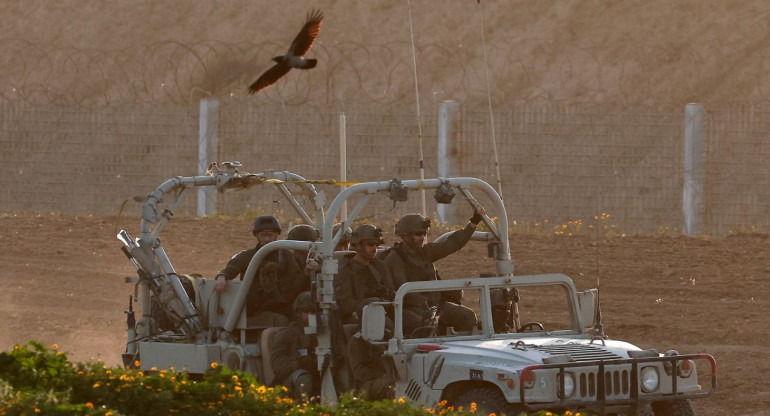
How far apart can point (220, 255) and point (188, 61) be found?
15815 mm

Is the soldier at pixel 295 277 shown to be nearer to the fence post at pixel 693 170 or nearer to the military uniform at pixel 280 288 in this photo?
the military uniform at pixel 280 288

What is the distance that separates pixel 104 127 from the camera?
30.9 metres

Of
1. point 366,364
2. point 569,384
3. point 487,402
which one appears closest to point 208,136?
point 366,364

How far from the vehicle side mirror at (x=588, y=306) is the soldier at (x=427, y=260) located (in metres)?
0.81

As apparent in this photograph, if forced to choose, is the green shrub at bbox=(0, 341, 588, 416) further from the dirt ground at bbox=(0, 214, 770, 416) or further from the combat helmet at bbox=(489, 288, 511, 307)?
the dirt ground at bbox=(0, 214, 770, 416)

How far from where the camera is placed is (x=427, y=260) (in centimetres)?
1287

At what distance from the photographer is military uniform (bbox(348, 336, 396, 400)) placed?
11.6 metres

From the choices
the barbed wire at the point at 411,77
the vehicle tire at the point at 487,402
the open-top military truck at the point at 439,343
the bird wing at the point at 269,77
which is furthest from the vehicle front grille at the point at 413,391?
the barbed wire at the point at 411,77

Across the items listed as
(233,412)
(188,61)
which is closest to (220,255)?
(233,412)

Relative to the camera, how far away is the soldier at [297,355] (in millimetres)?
12227

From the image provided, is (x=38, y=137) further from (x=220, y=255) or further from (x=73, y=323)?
(x=73, y=323)

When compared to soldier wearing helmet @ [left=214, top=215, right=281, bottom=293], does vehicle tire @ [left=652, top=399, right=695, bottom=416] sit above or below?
below

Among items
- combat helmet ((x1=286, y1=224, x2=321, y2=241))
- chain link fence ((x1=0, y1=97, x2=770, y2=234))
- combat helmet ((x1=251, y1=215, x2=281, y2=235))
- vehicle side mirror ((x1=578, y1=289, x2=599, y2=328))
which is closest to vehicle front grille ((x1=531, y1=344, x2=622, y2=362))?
vehicle side mirror ((x1=578, y1=289, x2=599, y2=328))

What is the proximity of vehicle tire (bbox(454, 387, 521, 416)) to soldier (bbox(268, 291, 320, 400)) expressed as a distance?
5.00 feet
